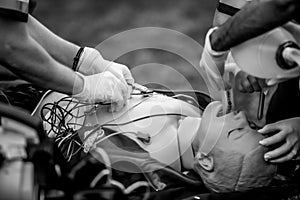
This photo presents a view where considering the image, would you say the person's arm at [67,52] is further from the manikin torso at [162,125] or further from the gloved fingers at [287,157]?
the gloved fingers at [287,157]

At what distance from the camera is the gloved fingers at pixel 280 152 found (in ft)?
4.54

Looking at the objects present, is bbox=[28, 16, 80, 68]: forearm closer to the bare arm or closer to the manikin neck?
the bare arm

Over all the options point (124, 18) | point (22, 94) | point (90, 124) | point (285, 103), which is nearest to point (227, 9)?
point (285, 103)

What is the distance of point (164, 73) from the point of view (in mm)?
2639

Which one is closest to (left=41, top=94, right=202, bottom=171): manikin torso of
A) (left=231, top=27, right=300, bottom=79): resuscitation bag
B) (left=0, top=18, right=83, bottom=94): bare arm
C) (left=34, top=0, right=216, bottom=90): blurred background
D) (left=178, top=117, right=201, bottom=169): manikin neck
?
(left=178, top=117, right=201, bottom=169): manikin neck

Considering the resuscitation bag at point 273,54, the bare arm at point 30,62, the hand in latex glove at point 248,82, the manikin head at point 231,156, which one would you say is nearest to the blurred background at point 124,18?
the bare arm at point 30,62

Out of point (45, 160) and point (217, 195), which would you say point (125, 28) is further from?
point (45, 160)

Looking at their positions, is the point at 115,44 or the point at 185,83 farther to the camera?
the point at 115,44

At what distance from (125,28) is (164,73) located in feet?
2.97

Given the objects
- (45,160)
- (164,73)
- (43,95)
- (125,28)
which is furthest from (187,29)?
(45,160)

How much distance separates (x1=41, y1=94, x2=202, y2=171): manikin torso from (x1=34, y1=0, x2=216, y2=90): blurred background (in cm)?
144

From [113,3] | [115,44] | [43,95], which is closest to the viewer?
[43,95]

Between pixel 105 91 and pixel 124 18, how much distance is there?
2.11m

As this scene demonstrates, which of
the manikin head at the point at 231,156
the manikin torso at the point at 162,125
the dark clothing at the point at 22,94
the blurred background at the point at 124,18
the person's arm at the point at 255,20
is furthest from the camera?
the blurred background at the point at 124,18
